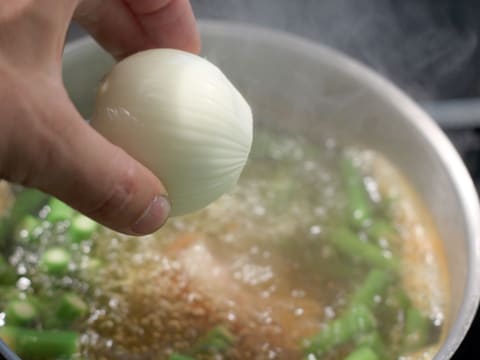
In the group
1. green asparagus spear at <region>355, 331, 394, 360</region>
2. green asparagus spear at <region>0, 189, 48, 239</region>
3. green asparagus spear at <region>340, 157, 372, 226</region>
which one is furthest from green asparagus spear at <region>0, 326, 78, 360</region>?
green asparagus spear at <region>340, 157, 372, 226</region>

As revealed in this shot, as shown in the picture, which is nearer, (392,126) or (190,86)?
(190,86)

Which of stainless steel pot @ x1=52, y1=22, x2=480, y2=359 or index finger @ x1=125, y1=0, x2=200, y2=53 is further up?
index finger @ x1=125, y1=0, x2=200, y2=53

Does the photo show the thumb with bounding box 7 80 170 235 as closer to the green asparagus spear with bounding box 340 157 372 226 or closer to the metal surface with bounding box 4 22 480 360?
the metal surface with bounding box 4 22 480 360

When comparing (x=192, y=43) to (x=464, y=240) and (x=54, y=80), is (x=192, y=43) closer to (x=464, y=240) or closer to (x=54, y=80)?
(x=54, y=80)

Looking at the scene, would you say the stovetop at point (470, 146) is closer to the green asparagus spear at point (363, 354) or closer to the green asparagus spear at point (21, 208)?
the green asparagus spear at point (363, 354)

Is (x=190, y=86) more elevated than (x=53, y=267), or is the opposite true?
(x=190, y=86)

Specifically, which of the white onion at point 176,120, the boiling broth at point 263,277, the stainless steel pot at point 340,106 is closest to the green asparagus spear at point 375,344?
the boiling broth at point 263,277

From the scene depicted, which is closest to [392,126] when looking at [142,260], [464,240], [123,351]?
[464,240]
